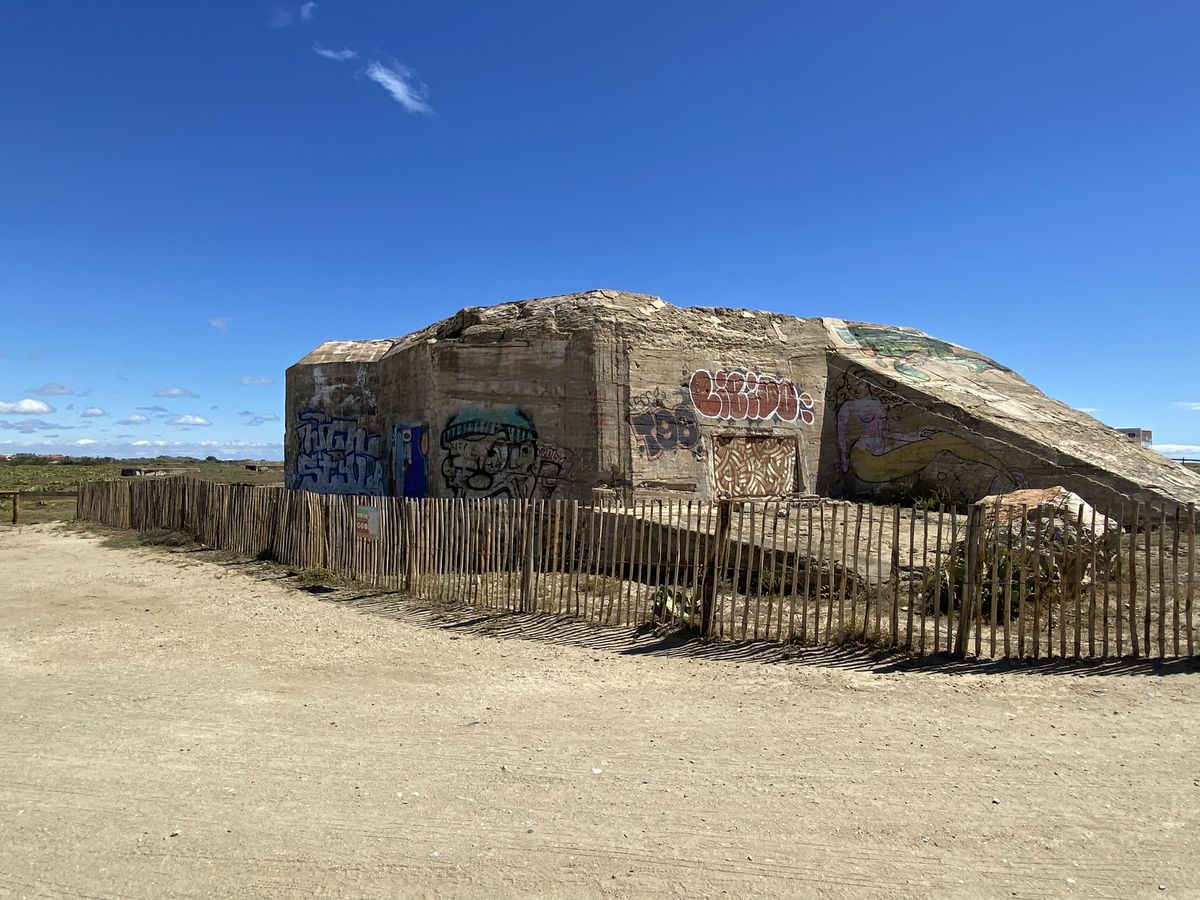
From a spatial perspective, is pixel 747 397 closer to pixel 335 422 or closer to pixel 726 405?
pixel 726 405

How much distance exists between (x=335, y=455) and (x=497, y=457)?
302 inches

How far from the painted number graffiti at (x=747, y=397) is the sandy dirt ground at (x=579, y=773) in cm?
699

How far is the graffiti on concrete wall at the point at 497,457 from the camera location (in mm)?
13148

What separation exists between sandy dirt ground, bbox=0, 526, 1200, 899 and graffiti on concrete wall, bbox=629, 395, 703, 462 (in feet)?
19.3

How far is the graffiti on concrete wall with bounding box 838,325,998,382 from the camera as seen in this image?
54.1ft

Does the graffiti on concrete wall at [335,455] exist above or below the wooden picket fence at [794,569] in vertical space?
above

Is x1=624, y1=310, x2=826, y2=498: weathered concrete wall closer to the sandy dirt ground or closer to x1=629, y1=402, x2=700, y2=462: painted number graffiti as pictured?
x1=629, y1=402, x2=700, y2=462: painted number graffiti

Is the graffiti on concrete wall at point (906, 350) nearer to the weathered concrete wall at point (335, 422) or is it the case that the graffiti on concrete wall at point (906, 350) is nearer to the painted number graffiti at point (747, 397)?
the painted number graffiti at point (747, 397)

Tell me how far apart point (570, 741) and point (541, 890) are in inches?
67.9

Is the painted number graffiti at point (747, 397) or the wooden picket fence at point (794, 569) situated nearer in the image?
the wooden picket fence at point (794, 569)

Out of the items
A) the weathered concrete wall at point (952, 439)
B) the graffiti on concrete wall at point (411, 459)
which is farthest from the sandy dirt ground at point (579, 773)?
the weathered concrete wall at point (952, 439)

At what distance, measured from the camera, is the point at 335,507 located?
11.1m

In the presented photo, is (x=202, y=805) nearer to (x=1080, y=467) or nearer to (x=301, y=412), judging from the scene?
(x=1080, y=467)

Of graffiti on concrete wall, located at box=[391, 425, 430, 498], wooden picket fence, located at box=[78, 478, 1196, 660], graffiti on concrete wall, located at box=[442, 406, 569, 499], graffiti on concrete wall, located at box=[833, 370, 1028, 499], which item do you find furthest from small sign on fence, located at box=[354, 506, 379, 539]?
graffiti on concrete wall, located at box=[833, 370, 1028, 499]
